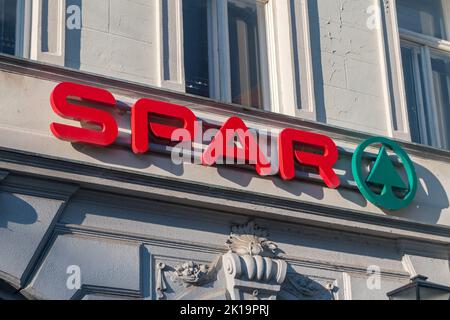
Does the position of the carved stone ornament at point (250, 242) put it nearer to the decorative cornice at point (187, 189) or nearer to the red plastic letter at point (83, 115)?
the decorative cornice at point (187, 189)

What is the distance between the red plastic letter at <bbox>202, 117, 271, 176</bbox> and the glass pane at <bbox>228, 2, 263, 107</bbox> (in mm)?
766

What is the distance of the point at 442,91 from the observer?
12844 millimetres

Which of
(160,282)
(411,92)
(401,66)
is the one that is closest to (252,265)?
(160,282)

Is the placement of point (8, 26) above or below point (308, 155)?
above

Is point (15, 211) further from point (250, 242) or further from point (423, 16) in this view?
point (423, 16)

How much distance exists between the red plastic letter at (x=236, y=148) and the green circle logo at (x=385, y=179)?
105 cm

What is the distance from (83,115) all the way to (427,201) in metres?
3.95

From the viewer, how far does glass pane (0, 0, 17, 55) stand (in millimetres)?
9867

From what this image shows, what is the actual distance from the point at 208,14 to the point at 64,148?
2.67 meters

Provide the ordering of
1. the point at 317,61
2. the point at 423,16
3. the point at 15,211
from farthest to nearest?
the point at 423,16 < the point at 317,61 < the point at 15,211

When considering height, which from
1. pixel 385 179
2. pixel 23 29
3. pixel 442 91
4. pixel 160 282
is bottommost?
pixel 160 282

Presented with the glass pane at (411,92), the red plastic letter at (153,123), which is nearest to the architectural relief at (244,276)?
the red plastic letter at (153,123)

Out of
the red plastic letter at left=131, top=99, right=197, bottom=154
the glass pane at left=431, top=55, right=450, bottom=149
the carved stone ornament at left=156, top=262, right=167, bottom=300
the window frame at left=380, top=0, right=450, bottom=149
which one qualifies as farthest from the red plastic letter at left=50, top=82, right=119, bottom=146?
the glass pane at left=431, top=55, right=450, bottom=149

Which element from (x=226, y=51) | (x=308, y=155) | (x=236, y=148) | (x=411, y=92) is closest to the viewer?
(x=236, y=148)
